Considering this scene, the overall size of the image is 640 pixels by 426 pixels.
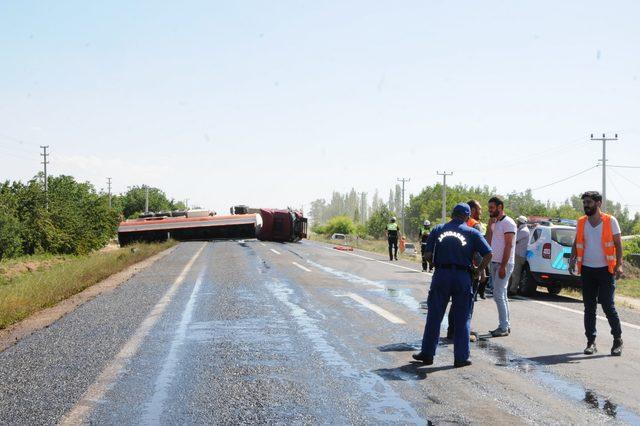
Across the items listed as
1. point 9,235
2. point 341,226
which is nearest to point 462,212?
point 9,235

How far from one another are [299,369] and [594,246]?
396 centimetres

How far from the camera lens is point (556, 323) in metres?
10.0

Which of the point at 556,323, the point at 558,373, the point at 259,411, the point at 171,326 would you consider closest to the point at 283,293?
the point at 171,326

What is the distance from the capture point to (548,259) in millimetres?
13797

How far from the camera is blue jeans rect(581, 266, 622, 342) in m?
7.64

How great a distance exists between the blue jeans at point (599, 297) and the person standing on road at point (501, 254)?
1118 millimetres

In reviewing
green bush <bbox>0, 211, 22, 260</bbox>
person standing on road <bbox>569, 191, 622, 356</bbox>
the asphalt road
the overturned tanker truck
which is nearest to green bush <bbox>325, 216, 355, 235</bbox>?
the overturned tanker truck

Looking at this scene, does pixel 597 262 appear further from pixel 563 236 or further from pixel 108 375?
pixel 563 236

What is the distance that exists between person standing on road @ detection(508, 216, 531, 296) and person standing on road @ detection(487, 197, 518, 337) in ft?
15.5

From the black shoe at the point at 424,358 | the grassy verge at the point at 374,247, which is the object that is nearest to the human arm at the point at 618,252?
the black shoe at the point at 424,358

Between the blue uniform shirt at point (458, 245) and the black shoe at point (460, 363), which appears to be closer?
the black shoe at point (460, 363)

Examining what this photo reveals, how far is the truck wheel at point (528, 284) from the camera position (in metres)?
14.2

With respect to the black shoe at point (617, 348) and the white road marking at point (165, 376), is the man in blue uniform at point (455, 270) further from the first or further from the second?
the white road marking at point (165, 376)

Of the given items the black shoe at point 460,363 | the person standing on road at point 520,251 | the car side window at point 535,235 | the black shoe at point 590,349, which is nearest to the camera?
the black shoe at point 460,363
